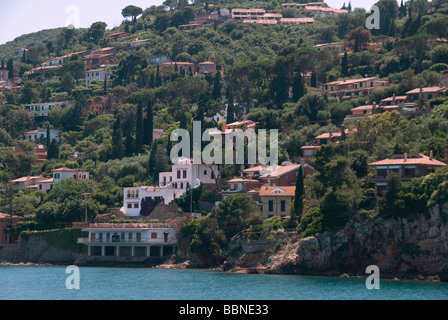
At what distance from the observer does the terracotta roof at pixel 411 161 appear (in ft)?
230

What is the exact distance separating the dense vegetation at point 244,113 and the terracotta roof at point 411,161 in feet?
5.59

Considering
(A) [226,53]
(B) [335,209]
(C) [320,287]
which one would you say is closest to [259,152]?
(B) [335,209]

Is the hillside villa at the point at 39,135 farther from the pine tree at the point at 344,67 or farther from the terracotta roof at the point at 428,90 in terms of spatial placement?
the terracotta roof at the point at 428,90

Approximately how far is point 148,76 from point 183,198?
174 feet

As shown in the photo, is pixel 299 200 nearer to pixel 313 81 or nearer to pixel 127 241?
pixel 127 241

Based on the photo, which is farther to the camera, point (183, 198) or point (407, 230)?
point (183, 198)

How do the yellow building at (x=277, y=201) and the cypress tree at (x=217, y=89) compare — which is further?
the cypress tree at (x=217, y=89)

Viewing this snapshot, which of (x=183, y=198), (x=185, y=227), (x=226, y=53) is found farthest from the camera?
(x=226, y=53)

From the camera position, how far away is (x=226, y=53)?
483 ft

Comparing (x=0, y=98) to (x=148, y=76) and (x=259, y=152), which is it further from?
(x=259, y=152)

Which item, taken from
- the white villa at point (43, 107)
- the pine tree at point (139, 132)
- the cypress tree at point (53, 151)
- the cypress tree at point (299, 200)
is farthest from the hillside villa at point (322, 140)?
the white villa at point (43, 107)

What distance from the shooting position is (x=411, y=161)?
2781 inches

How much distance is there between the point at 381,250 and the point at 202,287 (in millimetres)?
15225

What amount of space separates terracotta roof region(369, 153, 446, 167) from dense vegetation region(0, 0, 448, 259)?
1704 mm
